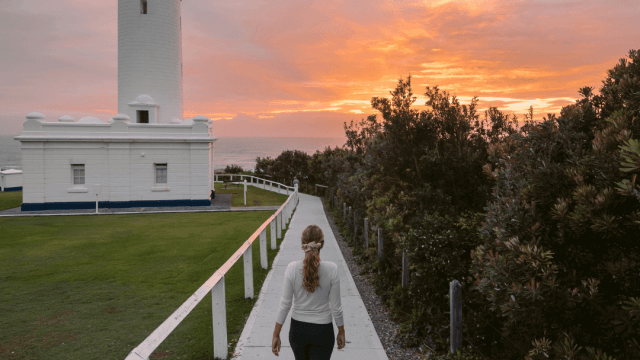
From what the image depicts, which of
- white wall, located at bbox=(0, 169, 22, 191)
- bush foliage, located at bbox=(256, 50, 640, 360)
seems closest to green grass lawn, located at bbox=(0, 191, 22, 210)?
white wall, located at bbox=(0, 169, 22, 191)

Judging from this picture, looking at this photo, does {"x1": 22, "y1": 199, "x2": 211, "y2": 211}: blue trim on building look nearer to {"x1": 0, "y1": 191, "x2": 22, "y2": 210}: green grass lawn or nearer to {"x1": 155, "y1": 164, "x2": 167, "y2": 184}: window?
{"x1": 155, "y1": 164, "x2": 167, "y2": 184}: window

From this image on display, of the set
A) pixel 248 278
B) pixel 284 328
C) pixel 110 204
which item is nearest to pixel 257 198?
pixel 110 204

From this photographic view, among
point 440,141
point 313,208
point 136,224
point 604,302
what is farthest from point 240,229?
point 604,302

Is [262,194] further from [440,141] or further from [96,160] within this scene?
[440,141]

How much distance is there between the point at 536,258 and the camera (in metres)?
3.24

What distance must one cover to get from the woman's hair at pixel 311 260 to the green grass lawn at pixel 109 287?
2.48 meters

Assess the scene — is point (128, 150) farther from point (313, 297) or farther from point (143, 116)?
point (313, 297)

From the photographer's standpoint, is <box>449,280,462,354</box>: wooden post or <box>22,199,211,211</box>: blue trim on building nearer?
<box>449,280,462,354</box>: wooden post

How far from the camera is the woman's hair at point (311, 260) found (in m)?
3.29

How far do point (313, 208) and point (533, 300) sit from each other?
2080 cm

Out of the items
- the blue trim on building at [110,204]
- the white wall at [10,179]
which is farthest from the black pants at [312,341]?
the white wall at [10,179]

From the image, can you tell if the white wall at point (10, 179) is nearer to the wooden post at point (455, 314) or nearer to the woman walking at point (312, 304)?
the woman walking at point (312, 304)

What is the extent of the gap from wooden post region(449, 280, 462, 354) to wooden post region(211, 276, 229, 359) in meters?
2.68

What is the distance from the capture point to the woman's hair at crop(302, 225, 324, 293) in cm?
329
